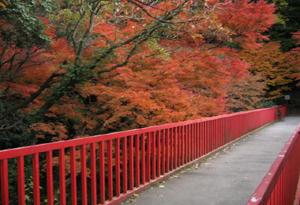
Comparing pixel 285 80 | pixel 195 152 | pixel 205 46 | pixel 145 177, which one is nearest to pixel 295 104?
pixel 285 80

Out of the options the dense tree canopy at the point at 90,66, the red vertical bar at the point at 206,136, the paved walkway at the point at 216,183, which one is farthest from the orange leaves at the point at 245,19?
the paved walkway at the point at 216,183

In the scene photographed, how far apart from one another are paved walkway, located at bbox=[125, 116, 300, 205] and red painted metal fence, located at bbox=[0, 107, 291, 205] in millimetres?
245

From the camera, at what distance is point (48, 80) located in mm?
8914

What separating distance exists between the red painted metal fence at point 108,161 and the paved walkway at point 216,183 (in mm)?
245

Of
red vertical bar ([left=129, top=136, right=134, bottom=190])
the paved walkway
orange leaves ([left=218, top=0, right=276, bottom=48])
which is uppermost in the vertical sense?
orange leaves ([left=218, top=0, right=276, bottom=48])

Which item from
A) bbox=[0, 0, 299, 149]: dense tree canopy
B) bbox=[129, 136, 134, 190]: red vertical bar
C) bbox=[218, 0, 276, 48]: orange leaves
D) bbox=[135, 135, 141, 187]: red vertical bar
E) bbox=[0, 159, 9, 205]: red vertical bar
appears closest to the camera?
bbox=[0, 159, 9, 205]: red vertical bar

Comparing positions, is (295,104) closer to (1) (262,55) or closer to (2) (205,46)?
(1) (262,55)

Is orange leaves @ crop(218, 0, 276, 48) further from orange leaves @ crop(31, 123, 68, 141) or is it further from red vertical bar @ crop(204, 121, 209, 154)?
orange leaves @ crop(31, 123, 68, 141)

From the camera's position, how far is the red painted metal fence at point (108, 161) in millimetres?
4289

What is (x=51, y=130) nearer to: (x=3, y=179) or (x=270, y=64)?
(x=3, y=179)

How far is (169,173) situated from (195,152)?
175 cm

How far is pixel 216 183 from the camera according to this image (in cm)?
710

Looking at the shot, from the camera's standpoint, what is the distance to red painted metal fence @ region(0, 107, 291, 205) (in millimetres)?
4289

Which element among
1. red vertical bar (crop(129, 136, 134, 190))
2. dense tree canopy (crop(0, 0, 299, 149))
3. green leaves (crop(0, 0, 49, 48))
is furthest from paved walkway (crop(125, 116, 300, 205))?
green leaves (crop(0, 0, 49, 48))
